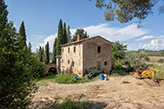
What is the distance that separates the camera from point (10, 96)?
386cm

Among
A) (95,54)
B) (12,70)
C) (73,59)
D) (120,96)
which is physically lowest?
(120,96)

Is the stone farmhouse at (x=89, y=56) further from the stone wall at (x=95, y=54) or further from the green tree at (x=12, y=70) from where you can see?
the green tree at (x=12, y=70)

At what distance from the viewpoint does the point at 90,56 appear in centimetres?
1636

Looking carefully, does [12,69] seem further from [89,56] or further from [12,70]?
[89,56]

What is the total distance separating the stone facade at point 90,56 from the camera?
15.9 metres

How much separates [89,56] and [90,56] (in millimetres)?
217

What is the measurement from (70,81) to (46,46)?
25858mm

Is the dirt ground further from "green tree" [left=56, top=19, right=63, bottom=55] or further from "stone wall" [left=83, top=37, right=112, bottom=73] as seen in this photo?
"green tree" [left=56, top=19, right=63, bottom=55]

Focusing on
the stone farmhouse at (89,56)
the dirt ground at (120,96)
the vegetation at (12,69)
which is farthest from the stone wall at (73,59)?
the vegetation at (12,69)

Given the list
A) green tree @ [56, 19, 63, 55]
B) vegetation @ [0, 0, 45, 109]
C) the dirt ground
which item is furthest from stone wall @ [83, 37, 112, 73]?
green tree @ [56, 19, 63, 55]

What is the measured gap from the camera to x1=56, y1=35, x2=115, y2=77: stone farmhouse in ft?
52.2

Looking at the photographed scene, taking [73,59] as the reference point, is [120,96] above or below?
below

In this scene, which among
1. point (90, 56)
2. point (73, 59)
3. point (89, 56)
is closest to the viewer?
point (89, 56)

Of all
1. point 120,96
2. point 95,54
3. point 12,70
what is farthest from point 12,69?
point 95,54
